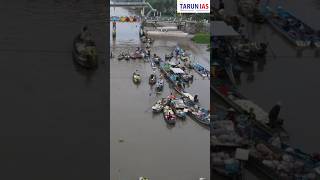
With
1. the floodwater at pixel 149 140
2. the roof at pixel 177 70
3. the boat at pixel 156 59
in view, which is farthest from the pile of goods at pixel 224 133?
the boat at pixel 156 59

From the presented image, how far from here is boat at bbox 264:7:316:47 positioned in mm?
750

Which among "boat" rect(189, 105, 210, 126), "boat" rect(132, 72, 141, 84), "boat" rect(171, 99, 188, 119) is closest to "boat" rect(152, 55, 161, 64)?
"boat" rect(132, 72, 141, 84)

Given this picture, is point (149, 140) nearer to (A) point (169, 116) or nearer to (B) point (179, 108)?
(A) point (169, 116)

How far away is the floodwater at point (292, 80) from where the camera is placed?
2.46ft

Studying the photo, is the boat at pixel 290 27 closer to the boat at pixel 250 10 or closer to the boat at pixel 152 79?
the boat at pixel 250 10

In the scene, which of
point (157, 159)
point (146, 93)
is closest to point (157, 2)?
point (146, 93)

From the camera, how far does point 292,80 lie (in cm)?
81

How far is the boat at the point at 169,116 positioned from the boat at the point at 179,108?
51 mm
